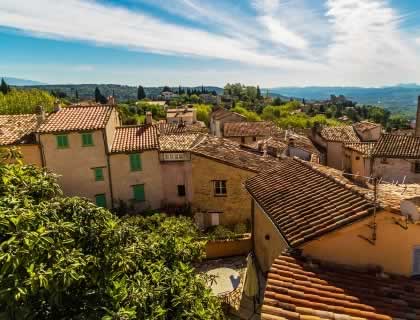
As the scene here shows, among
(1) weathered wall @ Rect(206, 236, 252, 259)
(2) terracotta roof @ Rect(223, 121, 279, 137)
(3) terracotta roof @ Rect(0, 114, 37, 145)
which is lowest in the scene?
(1) weathered wall @ Rect(206, 236, 252, 259)

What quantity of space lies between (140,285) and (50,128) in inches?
812

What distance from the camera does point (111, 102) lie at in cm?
2964

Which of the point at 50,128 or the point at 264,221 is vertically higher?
the point at 50,128

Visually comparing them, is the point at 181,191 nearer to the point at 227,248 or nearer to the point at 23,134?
the point at 227,248

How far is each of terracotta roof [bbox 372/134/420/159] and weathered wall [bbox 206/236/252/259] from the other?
18.9m

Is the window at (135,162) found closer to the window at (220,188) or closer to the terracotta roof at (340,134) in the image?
Answer: the window at (220,188)

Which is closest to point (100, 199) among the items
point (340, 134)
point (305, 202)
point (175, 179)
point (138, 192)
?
point (138, 192)

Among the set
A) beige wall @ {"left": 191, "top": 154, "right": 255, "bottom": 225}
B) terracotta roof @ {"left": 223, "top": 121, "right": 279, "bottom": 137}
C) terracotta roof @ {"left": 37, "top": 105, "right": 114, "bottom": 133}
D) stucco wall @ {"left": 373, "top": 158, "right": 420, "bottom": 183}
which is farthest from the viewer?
terracotta roof @ {"left": 223, "top": 121, "right": 279, "bottom": 137}

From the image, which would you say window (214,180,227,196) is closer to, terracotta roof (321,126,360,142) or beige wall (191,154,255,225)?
beige wall (191,154,255,225)

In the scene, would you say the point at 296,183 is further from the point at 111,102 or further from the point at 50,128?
the point at 111,102

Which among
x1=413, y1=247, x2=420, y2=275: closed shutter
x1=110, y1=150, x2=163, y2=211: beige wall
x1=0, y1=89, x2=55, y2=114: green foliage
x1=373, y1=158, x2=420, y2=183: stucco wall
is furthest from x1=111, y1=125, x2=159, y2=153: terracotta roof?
x1=0, y1=89, x2=55, y2=114: green foliage

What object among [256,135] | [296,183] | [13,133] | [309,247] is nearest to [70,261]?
[309,247]

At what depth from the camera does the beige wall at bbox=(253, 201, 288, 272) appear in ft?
40.0

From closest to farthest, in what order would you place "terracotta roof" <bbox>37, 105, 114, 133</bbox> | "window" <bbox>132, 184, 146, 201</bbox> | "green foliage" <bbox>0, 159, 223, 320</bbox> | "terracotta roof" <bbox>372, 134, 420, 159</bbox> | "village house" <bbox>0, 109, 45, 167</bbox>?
"green foliage" <bbox>0, 159, 223, 320</bbox>
"village house" <bbox>0, 109, 45, 167</bbox>
"terracotta roof" <bbox>37, 105, 114, 133</bbox>
"window" <bbox>132, 184, 146, 201</bbox>
"terracotta roof" <bbox>372, 134, 420, 159</bbox>
